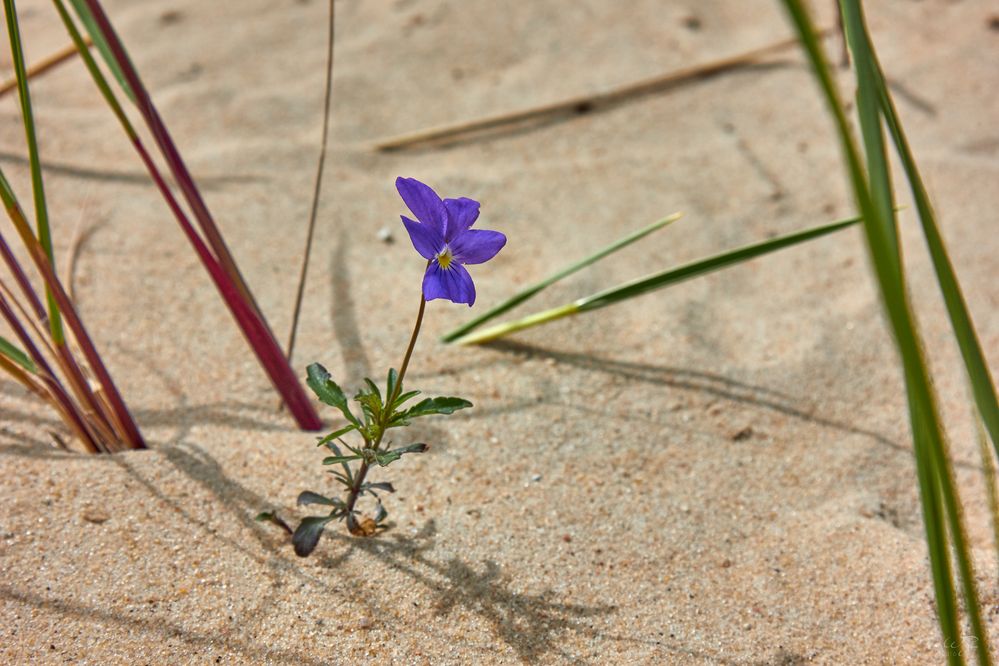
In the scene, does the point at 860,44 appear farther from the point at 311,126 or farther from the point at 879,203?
the point at 311,126

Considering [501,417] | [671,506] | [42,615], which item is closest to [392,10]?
[501,417]

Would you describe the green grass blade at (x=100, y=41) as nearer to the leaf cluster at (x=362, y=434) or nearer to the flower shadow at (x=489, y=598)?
the leaf cluster at (x=362, y=434)

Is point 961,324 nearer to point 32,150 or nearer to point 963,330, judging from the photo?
point 963,330

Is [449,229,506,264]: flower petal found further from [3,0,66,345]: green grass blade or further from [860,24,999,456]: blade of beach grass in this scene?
[3,0,66,345]: green grass blade

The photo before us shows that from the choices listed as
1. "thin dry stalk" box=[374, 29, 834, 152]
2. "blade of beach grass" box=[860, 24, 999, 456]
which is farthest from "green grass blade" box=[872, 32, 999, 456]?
"thin dry stalk" box=[374, 29, 834, 152]

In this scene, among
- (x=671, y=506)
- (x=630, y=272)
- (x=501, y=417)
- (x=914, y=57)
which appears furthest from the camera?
(x=914, y=57)

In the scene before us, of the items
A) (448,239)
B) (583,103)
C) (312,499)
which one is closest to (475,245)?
(448,239)
